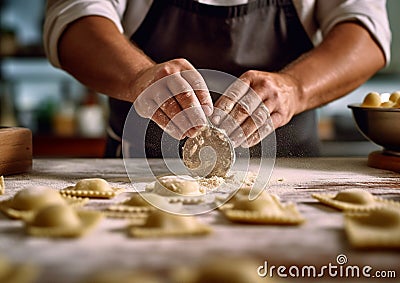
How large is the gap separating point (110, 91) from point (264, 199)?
2.60 ft

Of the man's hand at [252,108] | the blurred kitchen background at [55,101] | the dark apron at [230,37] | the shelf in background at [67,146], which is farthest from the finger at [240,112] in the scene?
the shelf in background at [67,146]

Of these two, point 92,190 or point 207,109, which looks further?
point 207,109

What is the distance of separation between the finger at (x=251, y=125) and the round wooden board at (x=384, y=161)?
0.41 meters

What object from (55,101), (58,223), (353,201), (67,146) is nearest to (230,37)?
(353,201)

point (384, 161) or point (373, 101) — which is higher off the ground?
point (373, 101)

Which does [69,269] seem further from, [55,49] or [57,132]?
[57,132]

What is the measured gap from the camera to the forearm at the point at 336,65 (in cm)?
173

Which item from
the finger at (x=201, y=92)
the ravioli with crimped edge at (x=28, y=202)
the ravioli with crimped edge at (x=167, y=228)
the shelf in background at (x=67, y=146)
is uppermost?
the finger at (x=201, y=92)

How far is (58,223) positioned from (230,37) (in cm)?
113

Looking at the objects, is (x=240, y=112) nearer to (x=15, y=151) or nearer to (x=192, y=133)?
(x=192, y=133)

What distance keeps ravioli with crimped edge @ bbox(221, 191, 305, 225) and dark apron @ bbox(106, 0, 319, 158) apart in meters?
0.75

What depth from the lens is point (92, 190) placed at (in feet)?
4.15

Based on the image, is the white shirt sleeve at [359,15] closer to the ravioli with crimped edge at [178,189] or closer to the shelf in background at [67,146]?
the ravioli with crimped edge at [178,189]

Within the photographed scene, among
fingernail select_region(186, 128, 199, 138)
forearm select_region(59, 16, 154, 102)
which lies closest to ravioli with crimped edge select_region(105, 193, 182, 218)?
fingernail select_region(186, 128, 199, 138)
